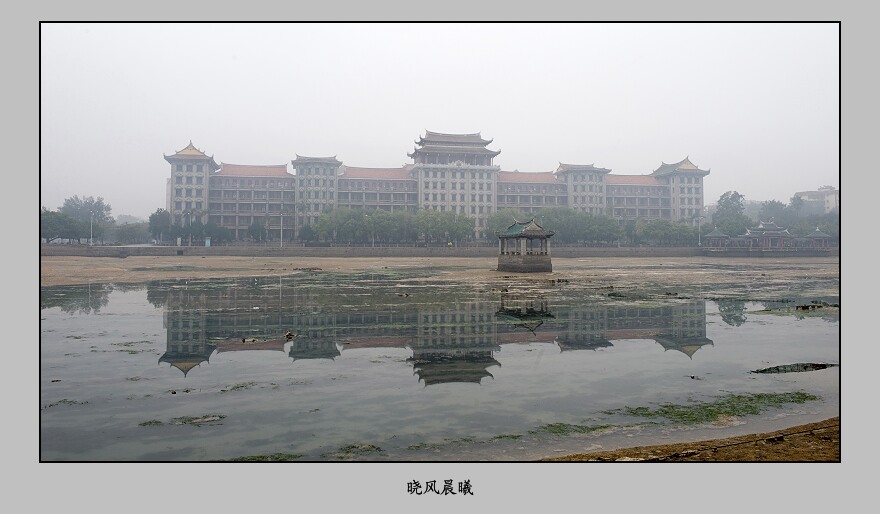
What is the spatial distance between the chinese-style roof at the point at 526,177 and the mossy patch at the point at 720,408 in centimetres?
8668

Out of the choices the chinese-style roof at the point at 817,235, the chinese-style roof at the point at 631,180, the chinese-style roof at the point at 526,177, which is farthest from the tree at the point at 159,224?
the chinese-style roof at the point at 817,235

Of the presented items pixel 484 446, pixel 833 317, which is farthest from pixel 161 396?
pixel 833 317

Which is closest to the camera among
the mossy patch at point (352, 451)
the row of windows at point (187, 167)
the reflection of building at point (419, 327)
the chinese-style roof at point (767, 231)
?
the mossy patch at point (352, 451)

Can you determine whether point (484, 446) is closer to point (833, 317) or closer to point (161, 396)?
point (161, 396)

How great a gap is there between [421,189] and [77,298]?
6995cm

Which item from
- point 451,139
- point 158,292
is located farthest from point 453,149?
point 158,292

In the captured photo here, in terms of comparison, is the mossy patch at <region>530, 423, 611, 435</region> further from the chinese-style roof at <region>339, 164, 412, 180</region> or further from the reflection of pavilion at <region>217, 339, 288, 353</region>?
the chinese-style roof at <region>339, 164, 412, 180</region>

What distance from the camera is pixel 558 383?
8688 millimetres

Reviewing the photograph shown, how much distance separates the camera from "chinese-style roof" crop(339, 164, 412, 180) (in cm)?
8931

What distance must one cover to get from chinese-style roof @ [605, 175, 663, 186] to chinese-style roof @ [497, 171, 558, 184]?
10.0m

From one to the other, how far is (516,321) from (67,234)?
61817 millimetres

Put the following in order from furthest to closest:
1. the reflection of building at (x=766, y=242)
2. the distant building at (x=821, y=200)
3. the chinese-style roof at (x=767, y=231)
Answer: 1. the distant building at (x=821, y=200)
2. the chinese-style roof at (x=767, y=231)
3. the reflection of building at (x=766, y=242)

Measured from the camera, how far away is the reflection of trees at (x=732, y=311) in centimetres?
1505

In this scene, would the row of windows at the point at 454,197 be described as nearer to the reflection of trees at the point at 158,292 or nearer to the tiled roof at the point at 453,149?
the tiled roof at the point at 453,149
